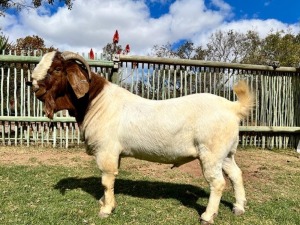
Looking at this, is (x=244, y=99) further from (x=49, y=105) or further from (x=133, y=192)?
(x=49, y=105)

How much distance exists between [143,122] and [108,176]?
2.98 ft

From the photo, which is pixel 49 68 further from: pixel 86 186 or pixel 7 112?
pixel 7 112

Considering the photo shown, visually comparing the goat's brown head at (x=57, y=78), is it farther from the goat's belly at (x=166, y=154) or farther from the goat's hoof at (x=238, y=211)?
the goat's hoof at (x=238, y=211)

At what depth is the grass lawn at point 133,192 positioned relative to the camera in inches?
192

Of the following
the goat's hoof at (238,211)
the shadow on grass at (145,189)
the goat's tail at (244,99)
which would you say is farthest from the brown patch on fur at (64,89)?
the goat's hoof at (238,211)

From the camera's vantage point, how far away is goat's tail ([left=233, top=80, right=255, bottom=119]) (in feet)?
15.4

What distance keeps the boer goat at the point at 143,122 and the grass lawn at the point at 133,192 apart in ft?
1.21

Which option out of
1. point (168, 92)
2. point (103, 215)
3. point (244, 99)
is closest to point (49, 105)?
point (103, 215)

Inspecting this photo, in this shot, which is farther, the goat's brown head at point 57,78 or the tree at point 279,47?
the tree at point 279,47

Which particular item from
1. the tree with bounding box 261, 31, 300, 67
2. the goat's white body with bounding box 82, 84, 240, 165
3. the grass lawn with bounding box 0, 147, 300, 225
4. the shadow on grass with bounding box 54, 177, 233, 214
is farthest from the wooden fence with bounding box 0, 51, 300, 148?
the tree with bounding box 261, 31, 300, 67

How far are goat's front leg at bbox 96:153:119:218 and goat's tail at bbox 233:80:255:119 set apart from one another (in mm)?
1852

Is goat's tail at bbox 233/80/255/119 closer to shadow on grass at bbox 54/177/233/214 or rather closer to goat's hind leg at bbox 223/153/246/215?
goat's hind leg at bbox 223/153/246/215

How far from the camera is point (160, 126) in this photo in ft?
15.2

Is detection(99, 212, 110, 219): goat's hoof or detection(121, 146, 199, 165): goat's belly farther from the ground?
detection(121, 146, 199, 165): goat's belly
